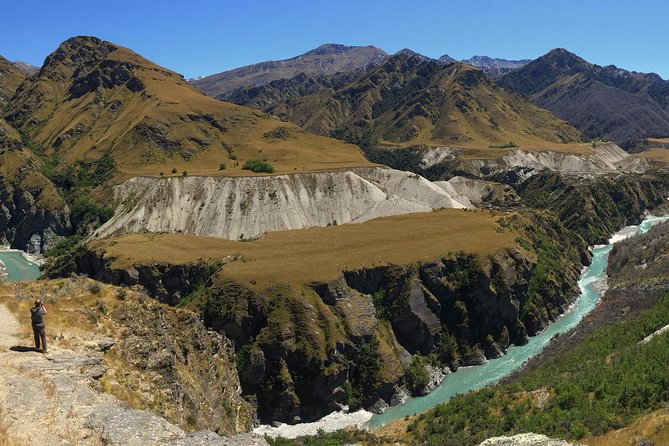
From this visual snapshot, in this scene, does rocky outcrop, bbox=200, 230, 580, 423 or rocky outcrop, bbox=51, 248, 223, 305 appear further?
rocky outcrop, bbox=51, 248, 223, 305

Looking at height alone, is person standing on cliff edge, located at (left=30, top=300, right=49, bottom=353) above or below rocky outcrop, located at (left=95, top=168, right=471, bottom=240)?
below

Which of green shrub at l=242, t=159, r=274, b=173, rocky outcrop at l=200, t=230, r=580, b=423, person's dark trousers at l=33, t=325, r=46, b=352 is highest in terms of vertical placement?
green shrub at l=242, t=159, r=274, b=173

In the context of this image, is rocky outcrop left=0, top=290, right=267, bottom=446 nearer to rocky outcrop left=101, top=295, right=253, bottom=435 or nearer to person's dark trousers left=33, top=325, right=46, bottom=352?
rocky outcrop left=101, top=295, right=253, bottom=435

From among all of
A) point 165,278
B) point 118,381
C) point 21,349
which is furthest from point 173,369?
point 165,278

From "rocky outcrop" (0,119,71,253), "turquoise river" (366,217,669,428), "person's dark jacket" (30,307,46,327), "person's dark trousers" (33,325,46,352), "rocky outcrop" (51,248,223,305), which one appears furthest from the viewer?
"rocky outcrop" (0,119,71,253)

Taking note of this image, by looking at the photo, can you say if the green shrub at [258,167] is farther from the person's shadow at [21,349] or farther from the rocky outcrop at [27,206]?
the person's shadow at [21,349]

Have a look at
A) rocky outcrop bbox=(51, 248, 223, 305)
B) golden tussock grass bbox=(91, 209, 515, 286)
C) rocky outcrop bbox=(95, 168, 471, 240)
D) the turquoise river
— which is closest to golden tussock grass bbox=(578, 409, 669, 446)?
the turquoise river

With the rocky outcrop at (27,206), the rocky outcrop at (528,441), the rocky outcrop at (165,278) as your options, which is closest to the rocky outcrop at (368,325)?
the rocky outcrop at (165,278)

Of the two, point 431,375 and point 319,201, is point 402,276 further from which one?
point 319,201
